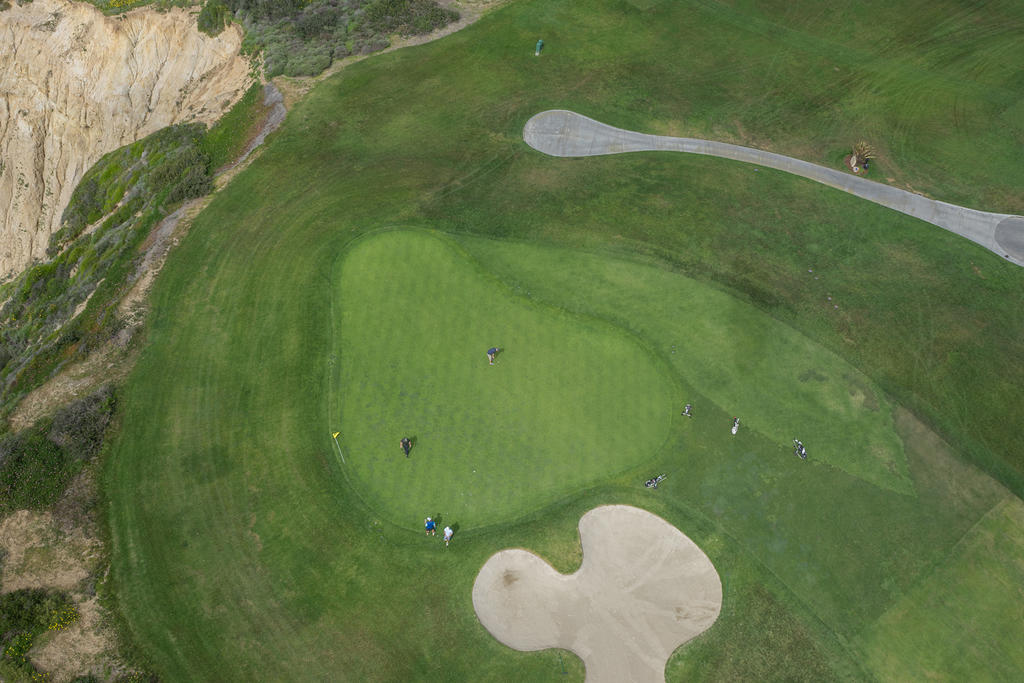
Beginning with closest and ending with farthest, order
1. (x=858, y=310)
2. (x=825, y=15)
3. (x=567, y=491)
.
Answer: (x=567, y=491), (x=858, y=310), (x=825, y=15)

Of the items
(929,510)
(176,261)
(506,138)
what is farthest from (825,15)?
(176,261)

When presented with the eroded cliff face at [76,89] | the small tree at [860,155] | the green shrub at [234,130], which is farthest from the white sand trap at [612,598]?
the eroded cliff face at [76,89]

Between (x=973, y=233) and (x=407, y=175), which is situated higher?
(x=407, y=175)

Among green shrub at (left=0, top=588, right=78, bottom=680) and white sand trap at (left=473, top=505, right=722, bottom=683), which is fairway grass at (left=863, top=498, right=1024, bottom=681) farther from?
green shrub at (left=0, top=588, right=78, bottom=680)

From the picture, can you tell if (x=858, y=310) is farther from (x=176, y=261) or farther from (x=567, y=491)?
(x=176, y=261)

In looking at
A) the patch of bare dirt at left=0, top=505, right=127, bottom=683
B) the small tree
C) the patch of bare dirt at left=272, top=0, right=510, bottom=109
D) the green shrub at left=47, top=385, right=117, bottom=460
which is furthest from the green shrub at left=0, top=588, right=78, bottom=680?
the small tree

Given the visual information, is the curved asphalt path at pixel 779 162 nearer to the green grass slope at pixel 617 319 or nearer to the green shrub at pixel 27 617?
the green grass slope at pixel 617 319
